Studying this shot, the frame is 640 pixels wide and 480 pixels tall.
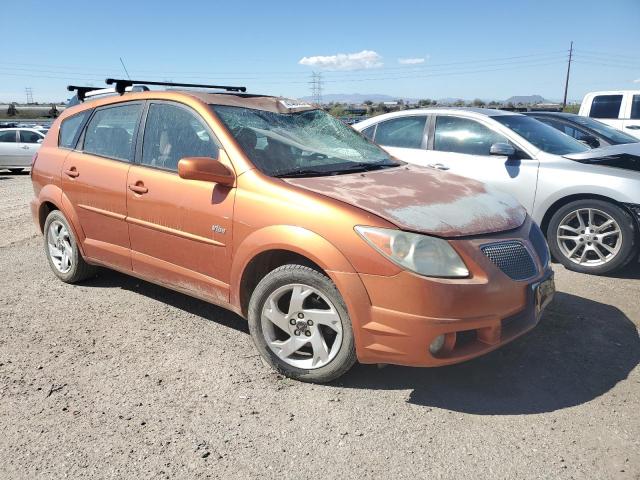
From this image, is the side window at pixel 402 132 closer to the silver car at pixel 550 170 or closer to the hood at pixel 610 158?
the silver car at pixel 550 170

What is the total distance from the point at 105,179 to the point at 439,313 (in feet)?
9.11

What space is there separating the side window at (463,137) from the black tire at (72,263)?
402cm

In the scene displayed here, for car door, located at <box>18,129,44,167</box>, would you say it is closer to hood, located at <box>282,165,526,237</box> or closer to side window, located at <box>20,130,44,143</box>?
side window, located at <box>20,130,44,143</box>

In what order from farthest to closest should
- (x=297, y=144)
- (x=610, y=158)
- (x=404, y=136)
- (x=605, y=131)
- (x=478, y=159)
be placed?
(x=605, y=131) → (x=404, y=136) → (x=478, y=159) → (x=610, y=158) → (x=297, y=144)

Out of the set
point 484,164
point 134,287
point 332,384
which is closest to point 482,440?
point 332,384

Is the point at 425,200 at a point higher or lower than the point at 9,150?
higher

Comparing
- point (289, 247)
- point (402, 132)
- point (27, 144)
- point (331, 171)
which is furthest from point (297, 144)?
point (27, 144)

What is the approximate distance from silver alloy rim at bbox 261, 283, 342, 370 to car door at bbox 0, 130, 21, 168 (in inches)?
669

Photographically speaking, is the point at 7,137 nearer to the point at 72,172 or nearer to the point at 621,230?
the point at 72,172

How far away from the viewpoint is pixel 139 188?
12.6 feet

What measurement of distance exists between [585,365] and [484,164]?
10.1ft

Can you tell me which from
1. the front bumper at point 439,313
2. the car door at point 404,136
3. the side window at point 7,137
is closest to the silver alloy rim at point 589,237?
the car door at point 404,136

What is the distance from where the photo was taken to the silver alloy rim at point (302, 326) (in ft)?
9.90

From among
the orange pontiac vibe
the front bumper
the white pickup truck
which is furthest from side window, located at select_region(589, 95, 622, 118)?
the front bumper
